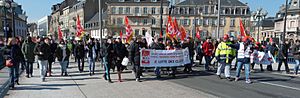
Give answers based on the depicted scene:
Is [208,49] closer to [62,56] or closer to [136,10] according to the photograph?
[62,56]

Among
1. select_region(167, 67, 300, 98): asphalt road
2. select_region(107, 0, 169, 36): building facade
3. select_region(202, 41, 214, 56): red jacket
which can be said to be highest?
select_region(107, 0, 169, 36): building facade

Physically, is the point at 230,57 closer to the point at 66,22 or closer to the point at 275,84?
the point at 275,84

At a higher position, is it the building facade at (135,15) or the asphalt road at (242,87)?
the building facade at (135,15)

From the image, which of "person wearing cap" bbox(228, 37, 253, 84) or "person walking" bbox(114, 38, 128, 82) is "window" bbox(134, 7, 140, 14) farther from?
"person wearing cap" bbox(228, 37, 253, 84)

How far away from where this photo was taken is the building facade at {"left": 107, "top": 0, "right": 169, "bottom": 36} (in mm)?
76750

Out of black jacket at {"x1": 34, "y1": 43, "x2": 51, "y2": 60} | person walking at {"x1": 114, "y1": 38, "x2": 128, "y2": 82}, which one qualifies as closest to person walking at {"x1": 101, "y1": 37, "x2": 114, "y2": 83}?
person walking at {"x1": 114, "y1": 38, "x2": 128, "y2": 82}

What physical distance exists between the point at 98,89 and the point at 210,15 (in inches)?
2906

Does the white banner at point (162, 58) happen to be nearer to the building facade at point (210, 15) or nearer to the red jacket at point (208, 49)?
the red jacket at point (208, 49)

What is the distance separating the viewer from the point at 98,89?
9719mm

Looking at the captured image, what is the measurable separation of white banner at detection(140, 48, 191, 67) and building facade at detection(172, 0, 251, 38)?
218 ft

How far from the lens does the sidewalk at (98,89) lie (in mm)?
8703

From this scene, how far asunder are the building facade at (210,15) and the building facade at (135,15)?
624 cm

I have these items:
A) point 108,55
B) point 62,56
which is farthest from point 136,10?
point 108,55

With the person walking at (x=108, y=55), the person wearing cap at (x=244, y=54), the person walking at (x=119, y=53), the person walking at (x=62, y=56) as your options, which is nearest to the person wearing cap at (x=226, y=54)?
the person wearing cap at (x=244, y=54)
